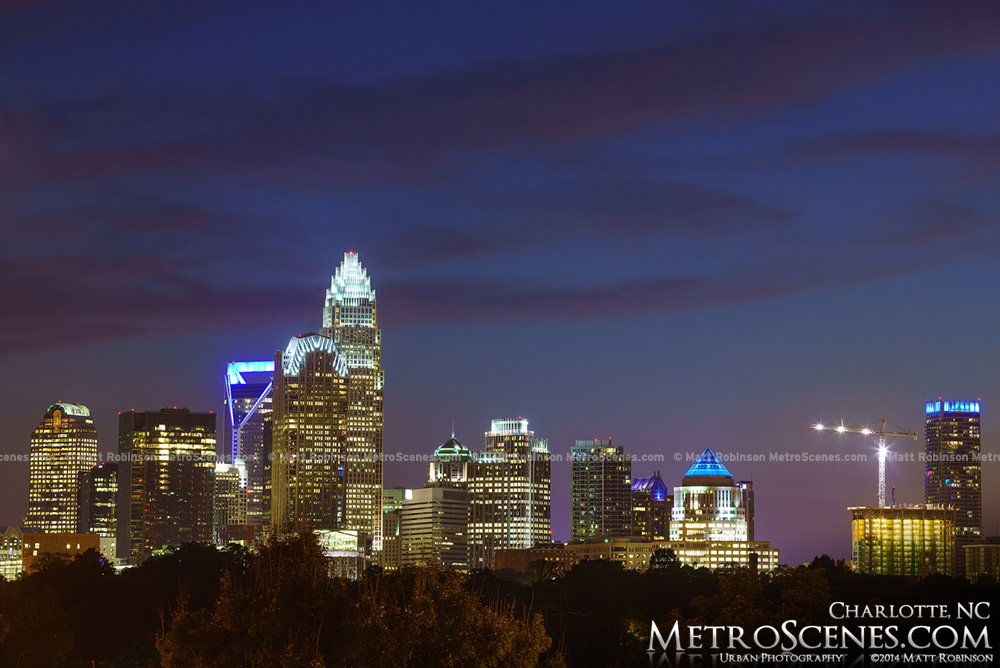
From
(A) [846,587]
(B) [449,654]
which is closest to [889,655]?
(B) [449,654]

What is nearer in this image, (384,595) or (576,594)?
(384,595)

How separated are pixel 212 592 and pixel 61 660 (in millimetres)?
38020

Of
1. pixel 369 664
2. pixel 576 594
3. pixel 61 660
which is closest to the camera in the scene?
pixel 369 664

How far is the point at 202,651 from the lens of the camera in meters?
63.3

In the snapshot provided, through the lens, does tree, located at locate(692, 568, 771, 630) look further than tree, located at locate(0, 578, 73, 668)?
No

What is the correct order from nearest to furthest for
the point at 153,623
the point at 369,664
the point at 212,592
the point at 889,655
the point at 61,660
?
the point at 369,664
the point at 889,655
the point at 61,660
the point at 153,623
the point at 212,592

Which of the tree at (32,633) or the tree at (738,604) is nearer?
the tree at (738,604)

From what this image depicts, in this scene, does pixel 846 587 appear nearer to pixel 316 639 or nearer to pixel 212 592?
pixel 212 592

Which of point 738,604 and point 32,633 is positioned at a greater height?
point 738,604

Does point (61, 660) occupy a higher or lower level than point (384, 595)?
lower

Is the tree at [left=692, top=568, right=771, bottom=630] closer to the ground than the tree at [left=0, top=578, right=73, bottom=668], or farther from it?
farther from it

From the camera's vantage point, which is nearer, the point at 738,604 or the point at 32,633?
the point at 738,604

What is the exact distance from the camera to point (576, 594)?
6378 inches

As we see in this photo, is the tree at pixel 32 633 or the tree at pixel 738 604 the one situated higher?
the tree at pixel 738 604
